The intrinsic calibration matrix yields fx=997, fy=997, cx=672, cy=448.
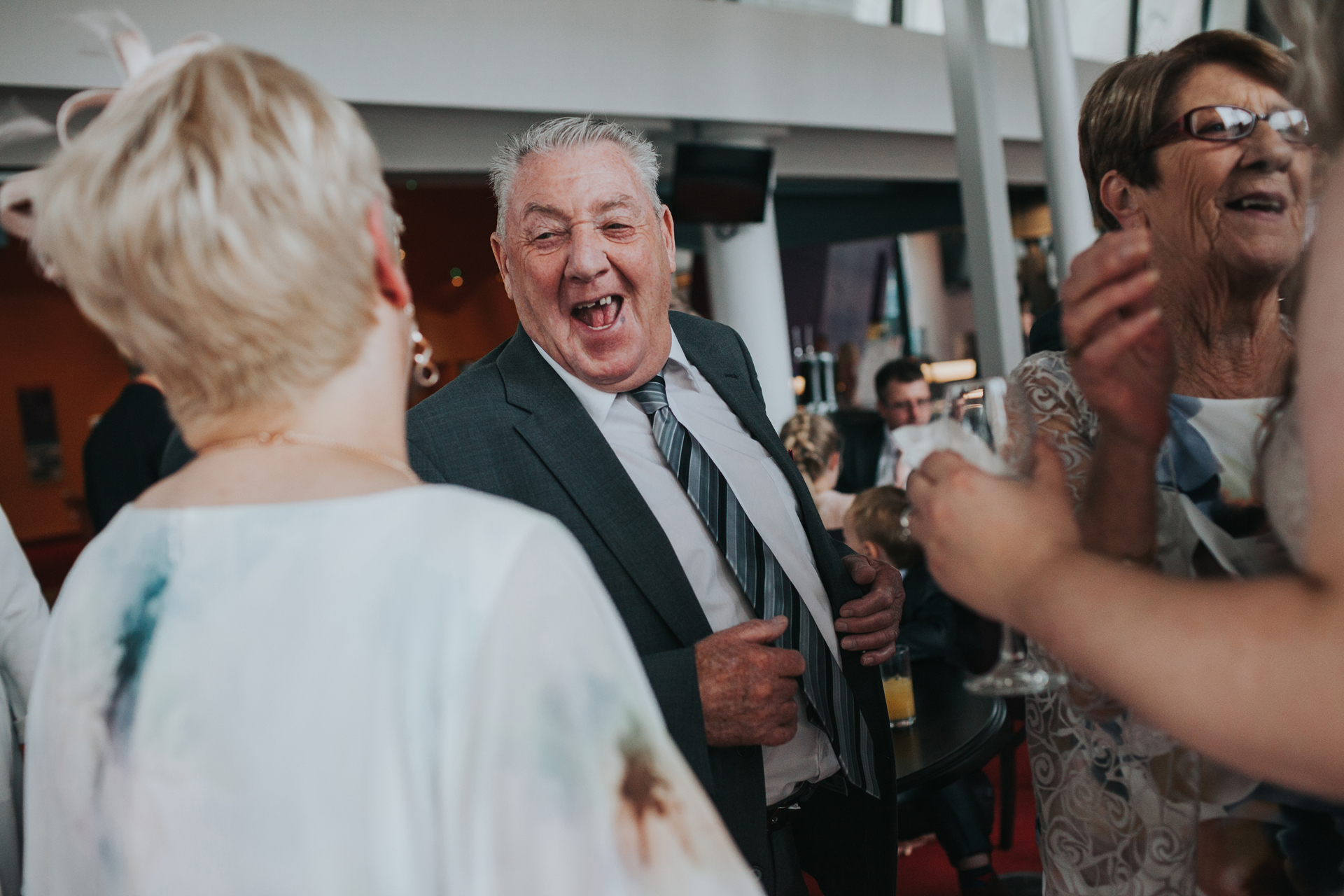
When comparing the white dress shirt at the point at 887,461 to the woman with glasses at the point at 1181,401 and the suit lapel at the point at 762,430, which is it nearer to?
the suit lapel at the point at 762,430

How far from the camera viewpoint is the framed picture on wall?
1169 cm

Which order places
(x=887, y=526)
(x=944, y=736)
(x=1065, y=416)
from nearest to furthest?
(x=1065, y=416) → (x=944, y=736) → (x=887, y=526)

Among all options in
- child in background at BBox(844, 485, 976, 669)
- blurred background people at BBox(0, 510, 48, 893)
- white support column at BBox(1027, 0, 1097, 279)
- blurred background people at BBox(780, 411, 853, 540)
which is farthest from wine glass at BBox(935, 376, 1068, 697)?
white support column at BBox(1027, 0, 1097, 279)

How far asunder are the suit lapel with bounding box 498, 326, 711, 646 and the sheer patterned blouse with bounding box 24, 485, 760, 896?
740mm

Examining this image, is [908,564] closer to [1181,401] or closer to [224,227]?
[1181,401]

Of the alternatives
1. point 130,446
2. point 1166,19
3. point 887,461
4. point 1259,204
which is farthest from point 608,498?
point 1166,19

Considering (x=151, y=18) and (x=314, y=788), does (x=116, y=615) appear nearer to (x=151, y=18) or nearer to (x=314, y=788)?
(x=314, y=788)

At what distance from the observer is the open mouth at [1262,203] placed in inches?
44.1

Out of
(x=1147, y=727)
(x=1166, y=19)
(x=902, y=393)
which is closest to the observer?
(x=1147, y=727)

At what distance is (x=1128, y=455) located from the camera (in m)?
0.91

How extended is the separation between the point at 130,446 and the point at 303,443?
3.25m

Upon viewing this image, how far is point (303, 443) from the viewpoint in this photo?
0.74m

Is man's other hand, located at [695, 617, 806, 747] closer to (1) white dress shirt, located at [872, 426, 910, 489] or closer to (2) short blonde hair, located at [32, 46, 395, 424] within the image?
(2) short blonde hair, located at [32, 46, 395, 424]

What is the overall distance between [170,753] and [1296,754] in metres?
0.74
